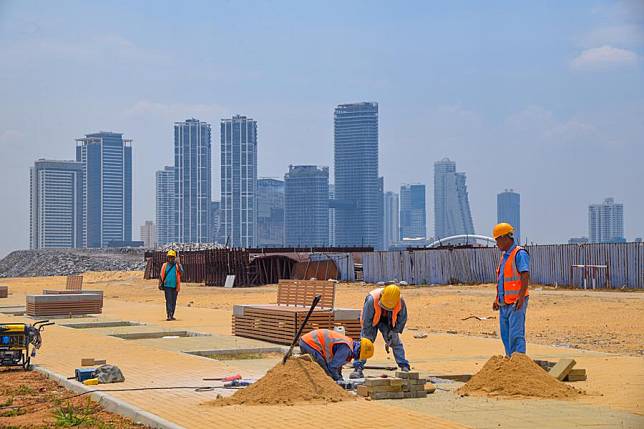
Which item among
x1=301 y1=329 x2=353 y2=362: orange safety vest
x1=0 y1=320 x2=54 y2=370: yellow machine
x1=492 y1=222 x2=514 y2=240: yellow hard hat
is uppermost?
x1=492 y1=222 x2=514 y2=240: yellow hard hat

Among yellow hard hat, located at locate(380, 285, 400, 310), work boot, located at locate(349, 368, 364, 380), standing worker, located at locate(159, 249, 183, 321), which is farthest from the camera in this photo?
standing worker, located at locate(159, 249, 183, 321)

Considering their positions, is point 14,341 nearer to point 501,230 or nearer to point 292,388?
point 292,388

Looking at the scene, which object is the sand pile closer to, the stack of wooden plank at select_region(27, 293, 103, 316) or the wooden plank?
the wooden plank

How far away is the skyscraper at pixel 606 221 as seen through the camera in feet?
501

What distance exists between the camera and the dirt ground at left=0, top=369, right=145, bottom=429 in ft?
32.8

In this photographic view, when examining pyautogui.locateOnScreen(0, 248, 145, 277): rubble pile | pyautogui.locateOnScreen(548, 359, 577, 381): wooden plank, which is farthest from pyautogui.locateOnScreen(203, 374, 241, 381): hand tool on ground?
pyautogui.locateOnScreen(0, 248, 145, 277): rubble pile

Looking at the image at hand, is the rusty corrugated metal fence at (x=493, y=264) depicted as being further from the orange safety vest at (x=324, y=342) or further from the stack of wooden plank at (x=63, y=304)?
the orange safety vest at (x=324, y=342)

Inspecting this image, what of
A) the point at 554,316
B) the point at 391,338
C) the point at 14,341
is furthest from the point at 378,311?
the point at 554,316

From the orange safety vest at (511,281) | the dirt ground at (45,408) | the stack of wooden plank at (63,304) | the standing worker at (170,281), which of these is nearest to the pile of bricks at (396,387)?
the orange safety vest at (511,281)

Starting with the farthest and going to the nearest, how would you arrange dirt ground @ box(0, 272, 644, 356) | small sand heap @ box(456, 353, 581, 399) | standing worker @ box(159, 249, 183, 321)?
standing worker @ box(159, 249, 183, 321) < dirt ground @ box(0, 272, 644, 356) < small sand heap @ box(456, 353, 581, 399)

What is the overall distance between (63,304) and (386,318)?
1637 cm

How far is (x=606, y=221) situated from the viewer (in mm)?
157875

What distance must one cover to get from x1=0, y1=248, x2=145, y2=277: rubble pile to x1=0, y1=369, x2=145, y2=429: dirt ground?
306ft

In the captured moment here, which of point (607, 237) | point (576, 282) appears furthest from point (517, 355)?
point (607, 237)
